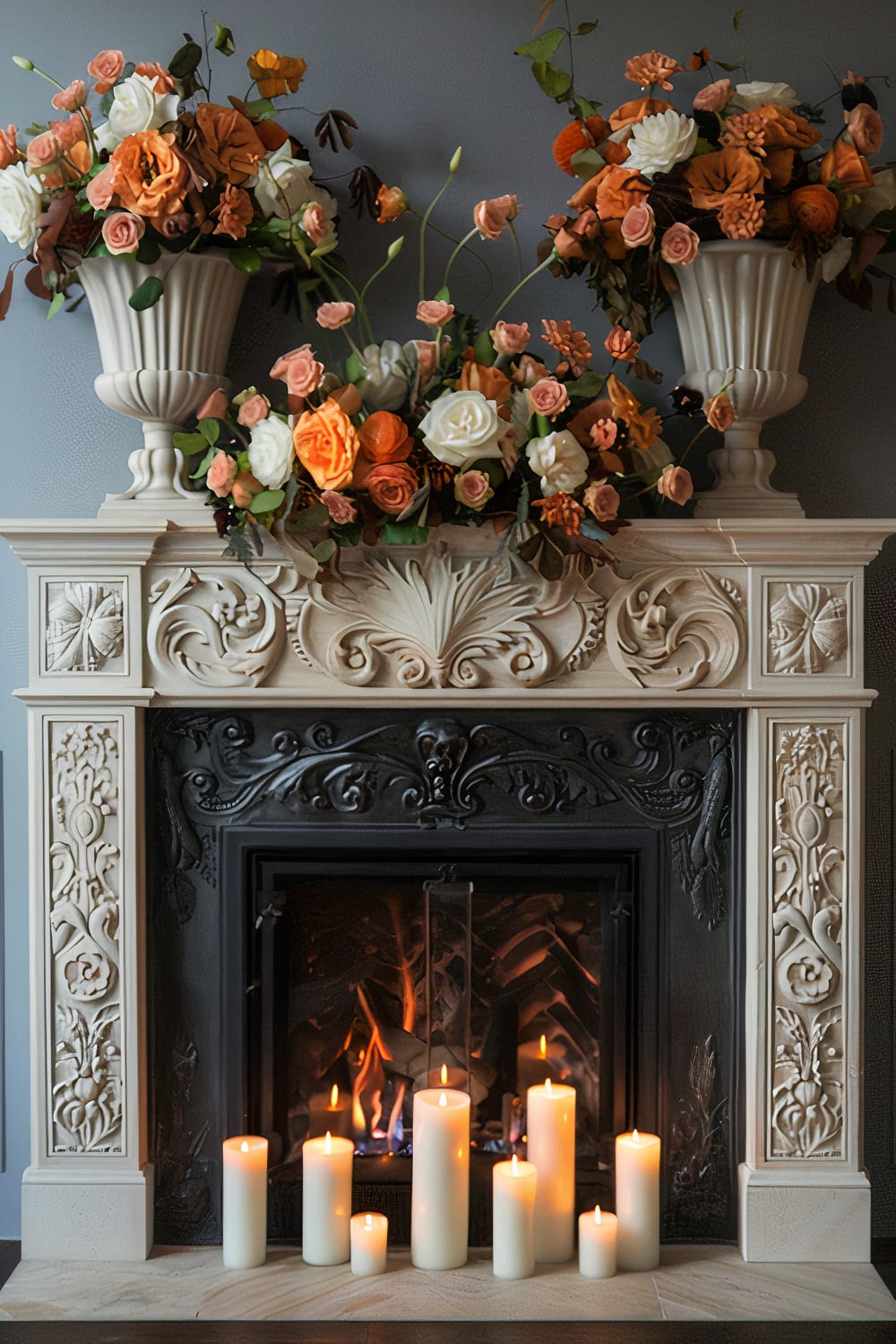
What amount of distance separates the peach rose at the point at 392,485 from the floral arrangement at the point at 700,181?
0.52 meters

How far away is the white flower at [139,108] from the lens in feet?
6.44

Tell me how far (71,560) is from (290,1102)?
109 centimetres

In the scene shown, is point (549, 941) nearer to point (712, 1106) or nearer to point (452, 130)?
point (712, 1106)

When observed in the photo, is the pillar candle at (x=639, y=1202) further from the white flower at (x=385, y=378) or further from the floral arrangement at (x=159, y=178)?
the floral arrangement at (x=159, y=178)

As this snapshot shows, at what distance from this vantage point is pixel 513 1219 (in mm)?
2076

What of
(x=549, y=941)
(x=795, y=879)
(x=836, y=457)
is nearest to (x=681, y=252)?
(x=836, y=457)

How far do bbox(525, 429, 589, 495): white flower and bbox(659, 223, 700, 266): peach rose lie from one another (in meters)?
0.37

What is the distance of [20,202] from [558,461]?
101cm

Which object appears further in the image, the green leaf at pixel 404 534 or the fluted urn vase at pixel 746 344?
the fluted urn vase at pixel 746 344

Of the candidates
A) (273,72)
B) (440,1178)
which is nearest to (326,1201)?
(440,1178)

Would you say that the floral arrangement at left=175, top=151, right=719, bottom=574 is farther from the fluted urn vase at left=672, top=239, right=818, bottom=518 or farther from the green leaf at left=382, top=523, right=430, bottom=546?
the fluted urn vase at left=672, top=239, right=818, bottom=518

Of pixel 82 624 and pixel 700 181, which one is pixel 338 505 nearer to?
pixel 82 624

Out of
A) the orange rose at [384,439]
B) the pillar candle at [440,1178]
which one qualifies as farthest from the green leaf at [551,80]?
the pillar candle at [440,1178]

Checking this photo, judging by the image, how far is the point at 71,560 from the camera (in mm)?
2100
